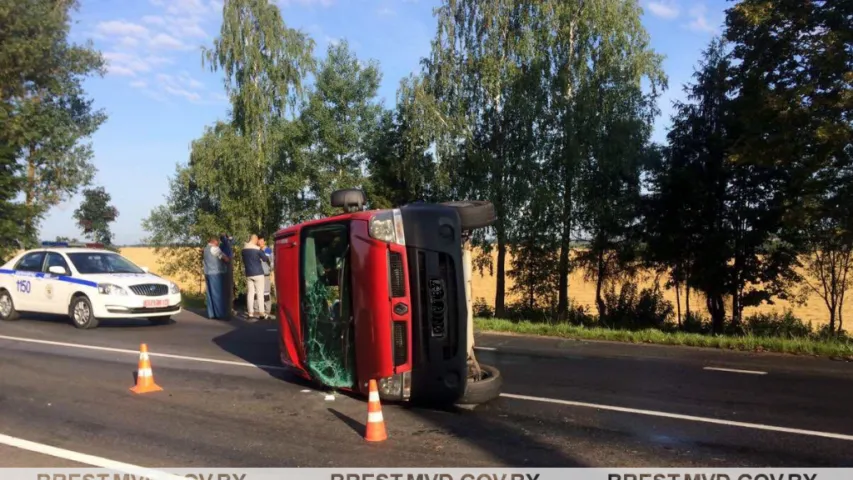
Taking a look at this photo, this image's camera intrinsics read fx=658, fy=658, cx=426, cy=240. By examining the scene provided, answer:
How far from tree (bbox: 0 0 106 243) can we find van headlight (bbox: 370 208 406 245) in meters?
24.5

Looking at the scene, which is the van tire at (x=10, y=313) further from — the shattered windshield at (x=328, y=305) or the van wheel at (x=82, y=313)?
the shattered windshield at (x=328, y=305)

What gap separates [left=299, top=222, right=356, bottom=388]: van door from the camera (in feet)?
21.9

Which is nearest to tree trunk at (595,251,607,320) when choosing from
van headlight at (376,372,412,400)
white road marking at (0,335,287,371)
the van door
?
white road marking at (0,335,287,371)

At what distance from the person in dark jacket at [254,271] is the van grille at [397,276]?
9174 mm

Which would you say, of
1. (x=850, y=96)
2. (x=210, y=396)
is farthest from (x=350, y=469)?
(x=850, y=96)

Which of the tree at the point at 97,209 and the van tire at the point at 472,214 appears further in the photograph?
the tree at the point at 97,209

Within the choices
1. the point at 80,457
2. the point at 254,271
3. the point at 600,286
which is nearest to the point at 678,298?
the point at 600,286

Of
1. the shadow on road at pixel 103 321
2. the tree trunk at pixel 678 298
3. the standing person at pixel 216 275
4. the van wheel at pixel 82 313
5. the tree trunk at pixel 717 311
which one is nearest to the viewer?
the van wheel at pixel 82 313

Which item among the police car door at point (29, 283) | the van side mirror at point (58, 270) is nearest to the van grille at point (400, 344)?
the van side mirror at point (58, 270)

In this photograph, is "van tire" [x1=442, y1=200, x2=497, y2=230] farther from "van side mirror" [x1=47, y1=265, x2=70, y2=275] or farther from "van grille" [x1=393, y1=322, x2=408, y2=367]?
"van side mirror" [x1=47, y1=265, x2=70, y2=275]

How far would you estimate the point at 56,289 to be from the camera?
540 inches

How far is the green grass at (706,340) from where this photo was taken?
10.0m

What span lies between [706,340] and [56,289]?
41.8 feet

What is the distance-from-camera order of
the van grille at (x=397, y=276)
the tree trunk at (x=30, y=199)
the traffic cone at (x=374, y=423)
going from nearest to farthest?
the traffic cone at (x=374, y=423) < the van grille at (x=397, y=276) < the tree trunk at (x=30, y=199)
